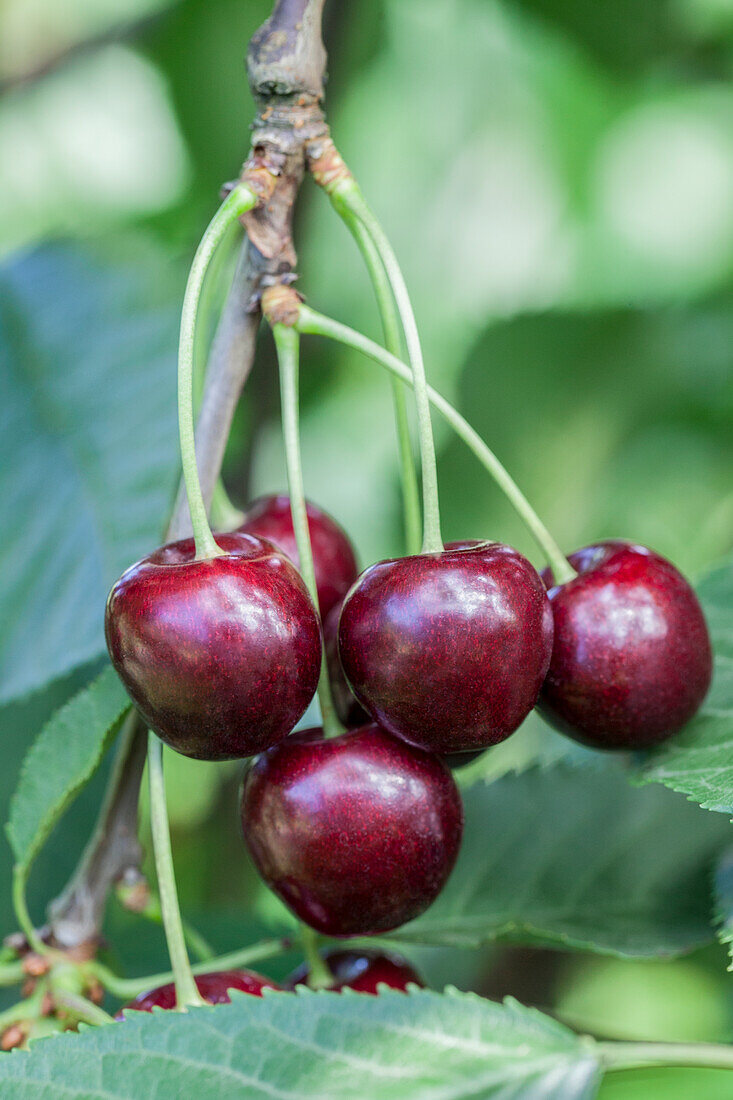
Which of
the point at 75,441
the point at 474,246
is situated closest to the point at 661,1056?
the point at 75,441

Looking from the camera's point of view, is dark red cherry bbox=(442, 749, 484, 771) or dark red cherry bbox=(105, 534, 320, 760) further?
dark red cherry bbox=(442, 749, 484, 771)

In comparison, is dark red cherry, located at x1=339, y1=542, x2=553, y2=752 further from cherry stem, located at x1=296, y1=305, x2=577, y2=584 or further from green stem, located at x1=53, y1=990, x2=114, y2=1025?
green stem, located at x1=53, y1=990, x2=114, y2=1025

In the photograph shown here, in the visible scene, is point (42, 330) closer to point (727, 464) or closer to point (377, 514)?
point (377, 514)

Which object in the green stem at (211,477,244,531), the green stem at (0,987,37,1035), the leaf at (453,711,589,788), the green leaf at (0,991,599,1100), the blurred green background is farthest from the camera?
the leaf at (453,711,589,788)

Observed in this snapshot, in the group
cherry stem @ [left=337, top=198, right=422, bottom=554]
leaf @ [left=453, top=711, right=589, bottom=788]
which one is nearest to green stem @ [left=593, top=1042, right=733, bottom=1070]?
cherry stem @ [left=337, top=198, right=422, bottom=554]

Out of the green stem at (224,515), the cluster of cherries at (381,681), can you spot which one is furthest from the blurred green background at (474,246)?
the cluster of cherries at (381,681)

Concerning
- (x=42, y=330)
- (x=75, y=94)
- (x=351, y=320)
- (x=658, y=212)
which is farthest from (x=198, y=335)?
(x=658, y=212)

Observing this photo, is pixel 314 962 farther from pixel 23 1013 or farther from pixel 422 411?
pixel 422 411
